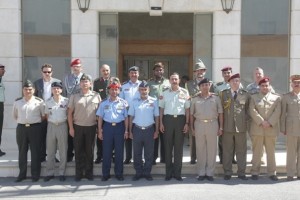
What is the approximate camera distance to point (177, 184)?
24.8 ft

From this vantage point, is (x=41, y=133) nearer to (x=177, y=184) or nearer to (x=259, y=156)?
(x=177, y=184)

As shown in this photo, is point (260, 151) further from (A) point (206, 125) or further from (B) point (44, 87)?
(B) point (44, 87)

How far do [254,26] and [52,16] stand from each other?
478 centimetres

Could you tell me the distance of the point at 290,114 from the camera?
7.86 metres

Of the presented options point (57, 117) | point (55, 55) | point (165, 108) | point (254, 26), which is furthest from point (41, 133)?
point (254, 26)

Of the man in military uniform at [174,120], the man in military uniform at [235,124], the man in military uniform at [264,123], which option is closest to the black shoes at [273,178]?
the man in military uniform at [264,123]

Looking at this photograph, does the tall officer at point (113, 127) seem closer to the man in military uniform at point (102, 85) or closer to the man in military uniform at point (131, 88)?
the man in military uniform at point (131, 88)

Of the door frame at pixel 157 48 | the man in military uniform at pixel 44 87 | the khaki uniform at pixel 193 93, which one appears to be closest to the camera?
the man in military uniform at pixel 44 87

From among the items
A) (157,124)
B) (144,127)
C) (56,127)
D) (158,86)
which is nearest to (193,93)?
(158,86)

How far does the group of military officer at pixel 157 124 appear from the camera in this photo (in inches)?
304

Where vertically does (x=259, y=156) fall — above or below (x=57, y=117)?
below

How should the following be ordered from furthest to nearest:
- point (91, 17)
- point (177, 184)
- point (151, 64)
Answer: point (151, 64) → point (91, 17) → point (177, 184)

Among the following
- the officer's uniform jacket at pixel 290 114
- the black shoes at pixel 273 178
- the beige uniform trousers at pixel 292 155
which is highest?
the officer's uniform jacket at pixel 290 114

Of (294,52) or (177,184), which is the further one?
(294,52)
